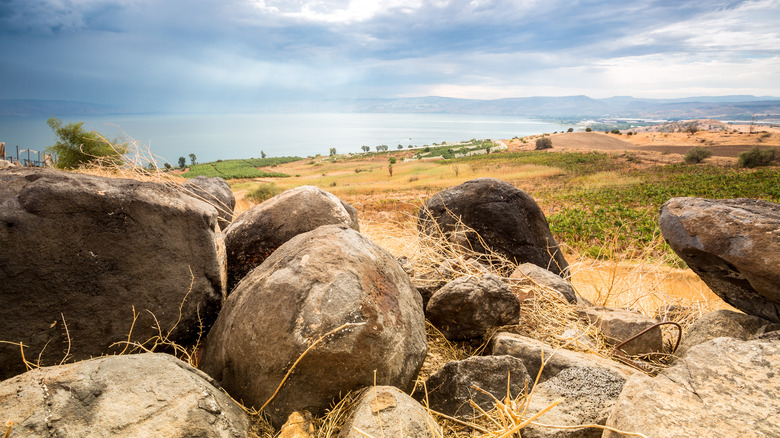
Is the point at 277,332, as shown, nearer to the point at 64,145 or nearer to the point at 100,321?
the point at 100,321

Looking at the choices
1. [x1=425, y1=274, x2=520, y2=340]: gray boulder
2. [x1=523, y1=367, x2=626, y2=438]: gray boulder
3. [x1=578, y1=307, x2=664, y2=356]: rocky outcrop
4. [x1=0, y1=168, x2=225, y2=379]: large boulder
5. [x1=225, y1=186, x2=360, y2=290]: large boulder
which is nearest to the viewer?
[x1=523, y1=367, x2=626, y2=438]: gray boulder

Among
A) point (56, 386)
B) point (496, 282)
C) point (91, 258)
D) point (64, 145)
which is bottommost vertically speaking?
point (496, 282)

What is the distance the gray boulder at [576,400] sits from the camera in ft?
7.93

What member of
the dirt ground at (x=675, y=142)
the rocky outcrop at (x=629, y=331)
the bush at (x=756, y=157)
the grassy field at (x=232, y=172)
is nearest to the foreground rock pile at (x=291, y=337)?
the rocky outcrop at (x=629, y=331)

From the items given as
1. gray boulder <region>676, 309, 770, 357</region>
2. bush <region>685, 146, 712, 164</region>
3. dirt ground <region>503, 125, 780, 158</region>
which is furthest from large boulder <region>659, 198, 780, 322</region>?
bush <region>685, 146, 712, 164</region>

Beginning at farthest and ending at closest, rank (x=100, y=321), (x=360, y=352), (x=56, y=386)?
(x=100, y=321), (x=360, y=352), (x=56, y=386)

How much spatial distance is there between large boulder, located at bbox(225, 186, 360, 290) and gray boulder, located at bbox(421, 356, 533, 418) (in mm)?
1998

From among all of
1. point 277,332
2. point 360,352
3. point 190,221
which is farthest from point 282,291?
point 190,221

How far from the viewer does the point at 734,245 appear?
10.6 ft

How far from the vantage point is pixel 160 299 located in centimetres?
299

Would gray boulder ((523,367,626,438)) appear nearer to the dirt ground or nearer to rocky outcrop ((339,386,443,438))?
rocky outcrop ((339,386,443,438))

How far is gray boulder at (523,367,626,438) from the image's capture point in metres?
2.42

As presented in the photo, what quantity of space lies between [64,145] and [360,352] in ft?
89.0

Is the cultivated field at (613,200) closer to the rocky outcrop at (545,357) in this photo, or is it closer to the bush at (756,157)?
the bush at (756,157)
